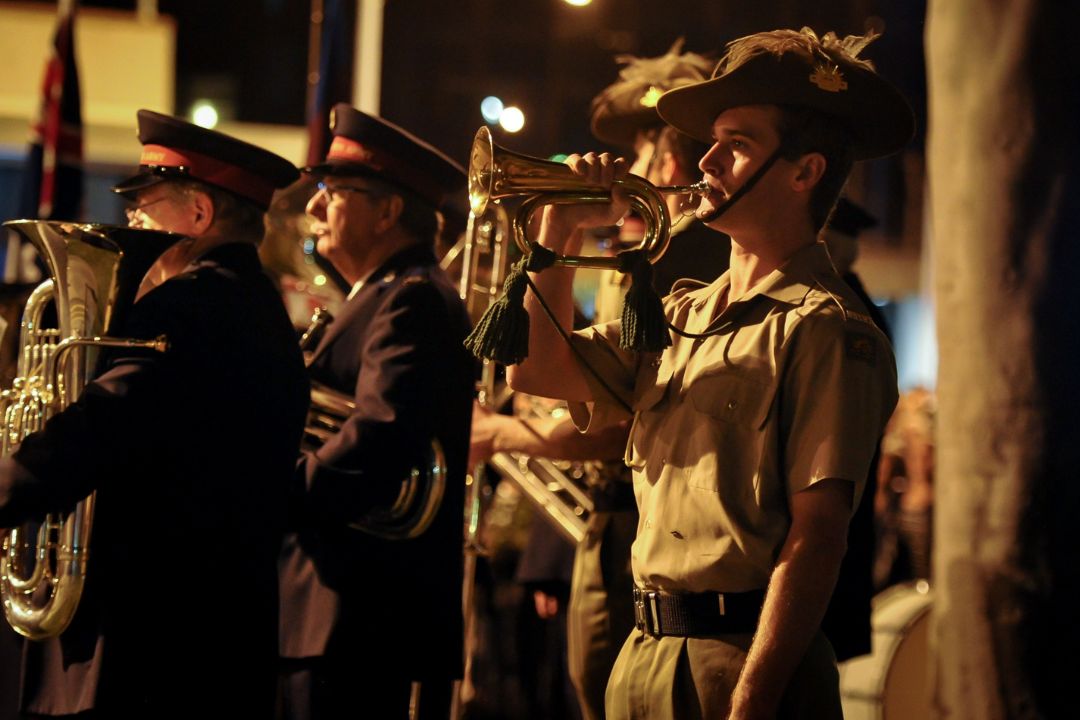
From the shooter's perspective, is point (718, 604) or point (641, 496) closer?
point (718, 604)

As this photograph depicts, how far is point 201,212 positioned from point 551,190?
1.41 meters

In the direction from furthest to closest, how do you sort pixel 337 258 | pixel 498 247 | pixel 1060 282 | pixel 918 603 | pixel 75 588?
pixel 918 603 → pixel 498 247 → pixel 337 258 → pixel 1060 282 → pixel 75 588

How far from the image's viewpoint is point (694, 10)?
5.99 meters

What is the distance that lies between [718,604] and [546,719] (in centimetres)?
469

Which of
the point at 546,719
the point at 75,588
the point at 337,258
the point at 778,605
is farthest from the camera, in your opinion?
the point at 546,719

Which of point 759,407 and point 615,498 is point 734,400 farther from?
point 615,498

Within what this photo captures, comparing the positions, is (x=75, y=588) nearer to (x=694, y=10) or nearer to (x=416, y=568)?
(x=416, y=568)

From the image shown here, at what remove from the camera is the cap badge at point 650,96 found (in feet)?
14.3

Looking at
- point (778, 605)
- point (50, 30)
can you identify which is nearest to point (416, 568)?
point (778, 605)

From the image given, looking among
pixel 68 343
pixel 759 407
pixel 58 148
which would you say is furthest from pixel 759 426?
pixel 58 148

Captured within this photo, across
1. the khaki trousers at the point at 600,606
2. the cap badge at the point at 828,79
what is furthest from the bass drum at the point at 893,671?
the cap badge at the point at 828,79

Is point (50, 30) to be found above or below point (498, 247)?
above

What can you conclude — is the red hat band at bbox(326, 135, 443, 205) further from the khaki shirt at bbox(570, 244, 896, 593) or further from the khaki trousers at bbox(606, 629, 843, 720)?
the khaki trousers at bbox(606, 629, 843, 720)

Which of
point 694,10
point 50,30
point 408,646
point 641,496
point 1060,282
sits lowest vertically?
point 408,646
